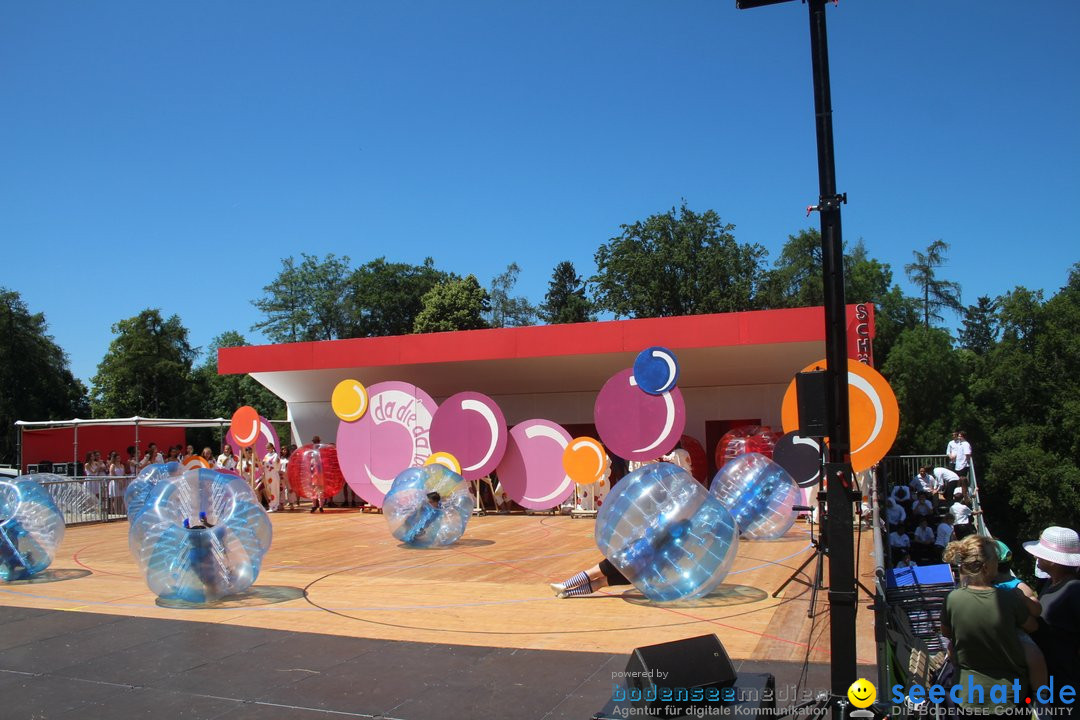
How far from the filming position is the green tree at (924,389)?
145ft

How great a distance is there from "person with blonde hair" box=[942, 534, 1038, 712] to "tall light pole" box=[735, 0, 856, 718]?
1.69 ft

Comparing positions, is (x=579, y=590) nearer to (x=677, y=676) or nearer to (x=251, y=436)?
(x=677, y=676)

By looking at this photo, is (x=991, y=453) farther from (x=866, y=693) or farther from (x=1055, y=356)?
(x=866, y=693)

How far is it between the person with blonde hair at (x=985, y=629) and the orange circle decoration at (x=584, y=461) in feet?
43.0

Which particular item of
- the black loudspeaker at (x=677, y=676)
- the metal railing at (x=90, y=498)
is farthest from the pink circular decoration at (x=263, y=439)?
the black loudspeaker at (x=677, y=676)

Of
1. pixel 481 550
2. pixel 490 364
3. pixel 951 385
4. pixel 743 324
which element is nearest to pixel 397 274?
pixel 951 385

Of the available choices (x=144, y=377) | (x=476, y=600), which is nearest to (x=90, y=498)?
(x=476, y=600)

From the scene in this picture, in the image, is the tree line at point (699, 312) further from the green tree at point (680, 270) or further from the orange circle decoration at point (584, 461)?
the orange circle decoration at point (584, 461)

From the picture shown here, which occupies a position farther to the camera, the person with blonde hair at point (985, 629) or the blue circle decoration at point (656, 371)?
the blue circle decoration at point (656, 371)

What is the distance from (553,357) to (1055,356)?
31104 millimetres

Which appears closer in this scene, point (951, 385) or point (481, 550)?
point (481, 550)

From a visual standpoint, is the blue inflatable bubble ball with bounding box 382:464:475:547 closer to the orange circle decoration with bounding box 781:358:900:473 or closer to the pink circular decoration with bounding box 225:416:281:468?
the orange circle decoration with bounding box 781:358:900:473

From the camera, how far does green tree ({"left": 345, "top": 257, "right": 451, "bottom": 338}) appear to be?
63656 millimetres

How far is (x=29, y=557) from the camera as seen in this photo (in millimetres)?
10828
